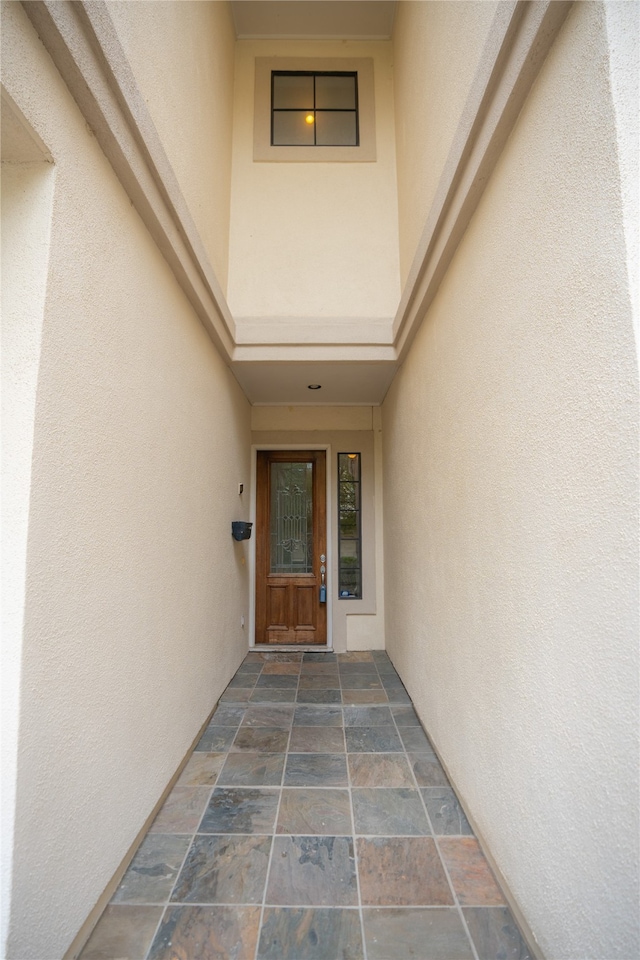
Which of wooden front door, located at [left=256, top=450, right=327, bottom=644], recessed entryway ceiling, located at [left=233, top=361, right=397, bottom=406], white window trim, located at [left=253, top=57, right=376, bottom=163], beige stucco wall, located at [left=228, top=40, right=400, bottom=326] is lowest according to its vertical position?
wooden front door, located at [left=256, top=450, right=327, bottom=644]

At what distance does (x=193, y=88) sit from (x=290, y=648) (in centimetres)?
434

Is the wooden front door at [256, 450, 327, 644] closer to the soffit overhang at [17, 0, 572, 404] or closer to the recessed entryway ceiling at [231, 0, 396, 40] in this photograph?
the soffit overhang at [17, 0, 572, 404]

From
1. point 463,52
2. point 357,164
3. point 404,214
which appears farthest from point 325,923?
point 357,164

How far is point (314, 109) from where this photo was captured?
11.9ft

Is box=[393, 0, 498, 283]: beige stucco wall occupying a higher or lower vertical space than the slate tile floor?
higher

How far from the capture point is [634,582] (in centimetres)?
83

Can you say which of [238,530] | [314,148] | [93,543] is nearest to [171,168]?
[93,543]

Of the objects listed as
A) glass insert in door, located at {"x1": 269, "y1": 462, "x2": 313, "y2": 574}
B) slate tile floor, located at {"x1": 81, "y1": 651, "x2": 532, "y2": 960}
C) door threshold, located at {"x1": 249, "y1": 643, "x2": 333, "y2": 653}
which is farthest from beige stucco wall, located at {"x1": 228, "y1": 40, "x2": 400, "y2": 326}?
door threshold, located at {"x1": 249, "y1": 643, "x2": 333, "y2": 653}

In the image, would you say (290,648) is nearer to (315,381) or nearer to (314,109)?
(315,381)

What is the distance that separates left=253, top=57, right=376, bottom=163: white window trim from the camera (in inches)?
133

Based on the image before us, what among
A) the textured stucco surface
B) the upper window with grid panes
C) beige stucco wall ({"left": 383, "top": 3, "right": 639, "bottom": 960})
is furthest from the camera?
the upper window with grid panes

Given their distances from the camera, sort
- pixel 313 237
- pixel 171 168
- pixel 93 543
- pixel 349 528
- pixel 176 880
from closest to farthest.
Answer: pixel 93 543 < pixel 176 880 < pixel 171 168 < pixel 313 237 < pixel 349 528

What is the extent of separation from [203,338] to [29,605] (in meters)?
1.91

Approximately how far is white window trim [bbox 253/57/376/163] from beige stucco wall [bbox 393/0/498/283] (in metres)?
0.24
